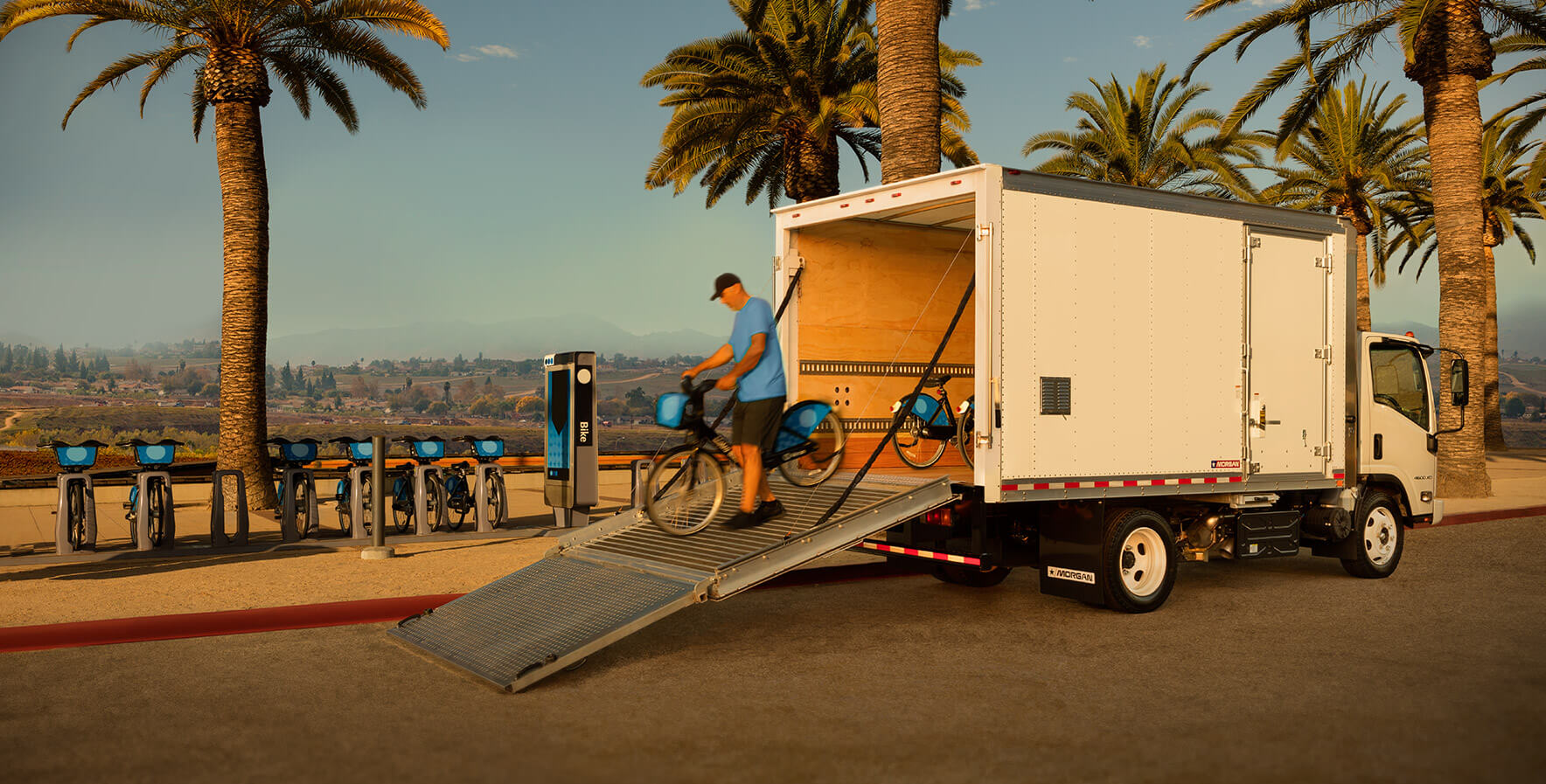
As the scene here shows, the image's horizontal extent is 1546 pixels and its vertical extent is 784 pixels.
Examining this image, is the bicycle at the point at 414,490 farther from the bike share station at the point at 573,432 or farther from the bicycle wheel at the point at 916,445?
the bicycle wheel at the point at 916,445

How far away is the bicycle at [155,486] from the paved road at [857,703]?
4446 mm

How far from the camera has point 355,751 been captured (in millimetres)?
5047

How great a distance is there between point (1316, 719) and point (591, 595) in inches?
163

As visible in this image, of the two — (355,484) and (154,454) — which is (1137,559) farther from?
(154,454)

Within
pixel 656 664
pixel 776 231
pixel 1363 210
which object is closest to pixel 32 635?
pixel 656 664

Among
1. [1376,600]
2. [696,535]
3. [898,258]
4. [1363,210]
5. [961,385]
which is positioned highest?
[1363,210]

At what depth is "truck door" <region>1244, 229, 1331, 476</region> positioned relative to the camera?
359 inches

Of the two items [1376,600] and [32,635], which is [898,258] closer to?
[1376,600]

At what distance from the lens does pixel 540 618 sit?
714 cm

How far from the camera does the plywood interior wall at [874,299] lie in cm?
984

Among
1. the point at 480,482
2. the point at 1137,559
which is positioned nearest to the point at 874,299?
the point at 1137,559

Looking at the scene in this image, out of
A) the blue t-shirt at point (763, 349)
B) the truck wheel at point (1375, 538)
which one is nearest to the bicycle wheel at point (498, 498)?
the blue t-shirt at point (763, 349)

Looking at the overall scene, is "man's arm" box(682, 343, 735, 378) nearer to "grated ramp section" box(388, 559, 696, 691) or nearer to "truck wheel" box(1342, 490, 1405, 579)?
"grated ramp section" box(388, 559, 696, 691)

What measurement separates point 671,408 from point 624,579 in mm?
1247
